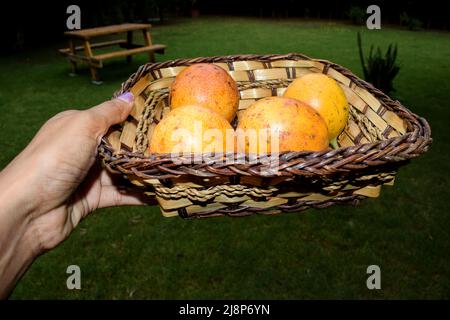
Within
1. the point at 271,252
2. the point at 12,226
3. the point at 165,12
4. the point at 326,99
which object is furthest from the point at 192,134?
the point at 165,12

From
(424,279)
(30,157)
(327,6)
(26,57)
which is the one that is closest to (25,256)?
(30,157)

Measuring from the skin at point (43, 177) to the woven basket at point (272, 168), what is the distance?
108 mm

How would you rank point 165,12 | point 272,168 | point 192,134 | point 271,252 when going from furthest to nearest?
point 165,12 < point 271,252 < point 192,134 < point 272,168

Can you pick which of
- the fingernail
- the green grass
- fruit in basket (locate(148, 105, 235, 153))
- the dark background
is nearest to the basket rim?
fruit in basket (locate(148, 105, 235, 153))

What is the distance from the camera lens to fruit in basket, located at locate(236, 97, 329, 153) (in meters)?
1.46

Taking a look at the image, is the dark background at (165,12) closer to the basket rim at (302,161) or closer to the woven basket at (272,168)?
the woven basket at (272,168)

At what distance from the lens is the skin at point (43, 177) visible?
5.30ft

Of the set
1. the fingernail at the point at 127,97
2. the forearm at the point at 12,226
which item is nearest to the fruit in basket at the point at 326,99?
the fingernail at the point at 127,97

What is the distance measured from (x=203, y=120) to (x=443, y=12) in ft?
55.7

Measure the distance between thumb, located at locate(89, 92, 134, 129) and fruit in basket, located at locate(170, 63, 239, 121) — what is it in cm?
22

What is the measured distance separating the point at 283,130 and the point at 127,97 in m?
0.71

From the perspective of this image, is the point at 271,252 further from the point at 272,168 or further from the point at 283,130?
the point at 272,168

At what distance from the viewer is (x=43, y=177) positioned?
1643 millimetres

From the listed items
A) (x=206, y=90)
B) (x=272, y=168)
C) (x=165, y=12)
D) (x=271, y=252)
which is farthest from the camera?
(x=165, y=12)
